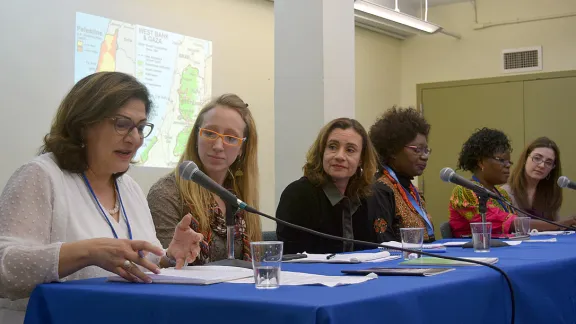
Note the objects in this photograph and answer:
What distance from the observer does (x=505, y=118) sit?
738cm

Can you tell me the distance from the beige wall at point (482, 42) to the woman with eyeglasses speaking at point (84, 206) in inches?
238

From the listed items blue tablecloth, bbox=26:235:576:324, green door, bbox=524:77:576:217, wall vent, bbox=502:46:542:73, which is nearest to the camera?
blue tablecloth, bbox=26:235:576:324

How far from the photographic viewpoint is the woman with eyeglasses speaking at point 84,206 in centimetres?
155

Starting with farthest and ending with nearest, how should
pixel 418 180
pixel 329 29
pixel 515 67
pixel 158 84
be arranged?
1. pixel 418 180
2. pixel 515 67
3. pixel 158 84
4. pixel 329 29

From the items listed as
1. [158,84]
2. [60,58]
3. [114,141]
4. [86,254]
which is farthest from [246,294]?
[158,84]

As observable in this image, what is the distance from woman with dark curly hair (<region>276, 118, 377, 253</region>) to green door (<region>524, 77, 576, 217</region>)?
4.39 m

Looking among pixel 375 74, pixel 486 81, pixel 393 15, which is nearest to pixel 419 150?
pixel 393 15

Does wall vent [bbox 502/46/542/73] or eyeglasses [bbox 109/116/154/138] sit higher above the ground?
wall vent [bbox 502/46/542/73]

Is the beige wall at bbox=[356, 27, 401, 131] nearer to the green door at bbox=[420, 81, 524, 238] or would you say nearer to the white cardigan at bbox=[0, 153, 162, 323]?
the green door at bbox=[420, 81, 524, 238]

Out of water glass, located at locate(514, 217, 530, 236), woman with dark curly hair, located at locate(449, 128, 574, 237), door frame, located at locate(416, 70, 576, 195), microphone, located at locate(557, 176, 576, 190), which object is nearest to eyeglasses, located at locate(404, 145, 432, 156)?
woman with dark curly hair, located at locate(449, 128, 574, 237)

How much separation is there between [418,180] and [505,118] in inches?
45.8

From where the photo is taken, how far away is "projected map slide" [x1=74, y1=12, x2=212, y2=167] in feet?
15.3

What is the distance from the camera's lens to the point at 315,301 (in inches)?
45.8

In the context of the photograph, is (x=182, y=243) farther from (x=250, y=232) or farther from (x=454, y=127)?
(x=454, y=127)
